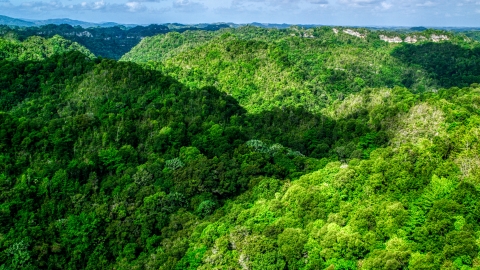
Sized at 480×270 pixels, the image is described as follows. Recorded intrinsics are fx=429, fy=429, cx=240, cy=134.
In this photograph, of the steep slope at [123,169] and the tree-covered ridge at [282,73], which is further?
the tree-covered ridge at [282,73]

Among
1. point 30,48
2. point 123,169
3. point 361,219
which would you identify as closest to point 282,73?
point 123,169

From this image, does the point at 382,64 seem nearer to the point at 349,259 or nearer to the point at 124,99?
the point at 124,99

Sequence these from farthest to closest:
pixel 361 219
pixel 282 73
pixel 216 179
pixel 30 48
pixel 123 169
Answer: pixel 30 48, pixel 282 73, pixel 123 169, pixel 216 179, pixel 361 219

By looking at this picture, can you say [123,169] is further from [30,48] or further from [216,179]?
[30,48]

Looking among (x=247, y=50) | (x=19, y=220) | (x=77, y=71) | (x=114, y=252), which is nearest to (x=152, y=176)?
(x=114, y=252)

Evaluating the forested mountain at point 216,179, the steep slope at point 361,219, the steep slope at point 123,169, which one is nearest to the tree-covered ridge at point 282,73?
the forested mountain at point 216,179

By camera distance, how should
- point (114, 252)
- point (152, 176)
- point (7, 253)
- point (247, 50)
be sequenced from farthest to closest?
1. point (247, 50)
2. point (152, 176)
3. point (114, 252)
4. point (7, 253)

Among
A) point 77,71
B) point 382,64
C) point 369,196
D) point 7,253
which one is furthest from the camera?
point 382,64

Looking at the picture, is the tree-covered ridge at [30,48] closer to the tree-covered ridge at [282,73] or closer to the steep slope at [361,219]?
the tree-covered ridge at [282,73]

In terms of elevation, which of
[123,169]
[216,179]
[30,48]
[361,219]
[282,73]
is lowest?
[123,169]
